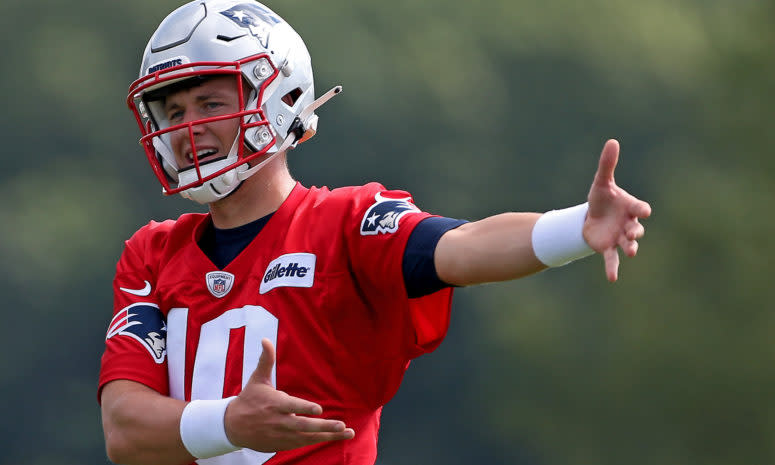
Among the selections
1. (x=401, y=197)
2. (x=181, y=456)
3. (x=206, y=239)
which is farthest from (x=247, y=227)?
(x=181, y=456)

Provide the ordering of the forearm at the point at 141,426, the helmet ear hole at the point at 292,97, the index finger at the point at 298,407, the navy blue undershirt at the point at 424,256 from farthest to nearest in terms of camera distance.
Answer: the helmet ear hole at the point at 292,97 < the forearm at the point at 141,426 < the navy blue undershirt at the point at 424,256 < the index finger at the point at 298,407

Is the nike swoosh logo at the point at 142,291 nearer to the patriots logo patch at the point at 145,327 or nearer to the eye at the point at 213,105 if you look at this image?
the patriots logo patch at the point at 145,327

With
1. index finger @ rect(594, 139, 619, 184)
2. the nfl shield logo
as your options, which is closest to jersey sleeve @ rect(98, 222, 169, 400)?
the nfl shield logo

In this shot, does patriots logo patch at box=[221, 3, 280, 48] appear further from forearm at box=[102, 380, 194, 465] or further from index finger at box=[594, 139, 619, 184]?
index finger at box=[594, 139, 619, 184]

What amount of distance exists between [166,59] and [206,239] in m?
0.37

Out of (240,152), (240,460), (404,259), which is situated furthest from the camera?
(240,152)

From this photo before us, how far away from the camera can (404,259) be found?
1.95 m

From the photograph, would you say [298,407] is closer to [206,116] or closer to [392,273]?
[392,273]

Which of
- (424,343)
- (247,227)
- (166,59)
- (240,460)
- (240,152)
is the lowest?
(240,460)

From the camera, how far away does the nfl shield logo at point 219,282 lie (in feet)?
7.21

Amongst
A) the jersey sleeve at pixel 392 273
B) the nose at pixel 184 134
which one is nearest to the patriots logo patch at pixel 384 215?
the jersey sleeve at pixel 392 273

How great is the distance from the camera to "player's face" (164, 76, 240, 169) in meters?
2.26

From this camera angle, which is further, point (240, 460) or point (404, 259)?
point (240, 460)

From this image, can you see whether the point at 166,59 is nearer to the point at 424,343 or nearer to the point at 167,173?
the point at 167,173
